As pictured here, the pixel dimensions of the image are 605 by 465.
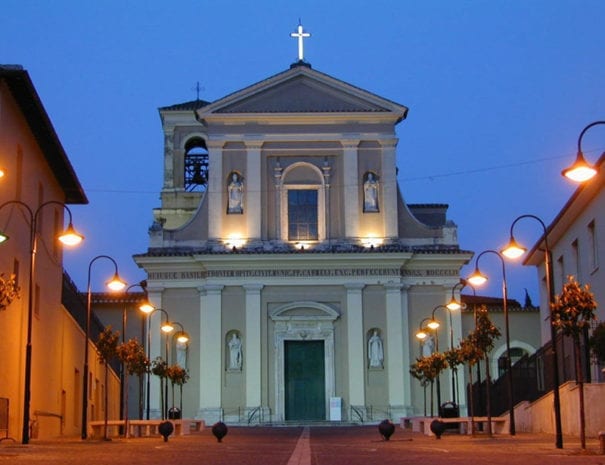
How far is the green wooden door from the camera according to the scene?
175ft

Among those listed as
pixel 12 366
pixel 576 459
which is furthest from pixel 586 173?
pixel 12 366

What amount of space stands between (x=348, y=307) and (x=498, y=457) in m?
33.8

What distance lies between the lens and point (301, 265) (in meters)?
53.2

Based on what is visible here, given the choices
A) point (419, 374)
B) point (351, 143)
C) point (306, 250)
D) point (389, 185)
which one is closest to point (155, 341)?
point (306, 250)

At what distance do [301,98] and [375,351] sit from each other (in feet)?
40.4

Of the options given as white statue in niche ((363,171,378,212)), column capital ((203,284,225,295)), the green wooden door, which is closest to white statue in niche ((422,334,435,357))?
the green wooden door

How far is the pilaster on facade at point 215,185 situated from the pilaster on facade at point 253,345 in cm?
340

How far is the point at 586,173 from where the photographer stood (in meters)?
19.1

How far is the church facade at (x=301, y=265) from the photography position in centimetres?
5253

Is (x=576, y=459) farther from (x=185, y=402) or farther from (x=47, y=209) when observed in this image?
(x=185, y=402)

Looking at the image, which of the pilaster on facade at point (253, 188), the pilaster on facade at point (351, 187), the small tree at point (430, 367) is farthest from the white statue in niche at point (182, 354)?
the small tree at point (430, 367)

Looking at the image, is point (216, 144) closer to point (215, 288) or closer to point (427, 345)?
point (215, 288)

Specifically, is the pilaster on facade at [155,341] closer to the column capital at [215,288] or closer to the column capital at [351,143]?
the column capital at [215,288]

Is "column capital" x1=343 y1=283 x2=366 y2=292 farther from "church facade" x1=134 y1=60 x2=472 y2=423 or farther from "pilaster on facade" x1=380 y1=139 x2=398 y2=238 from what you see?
"pilaster on facade" x1=380 y1=139 x2=398 y2=238
